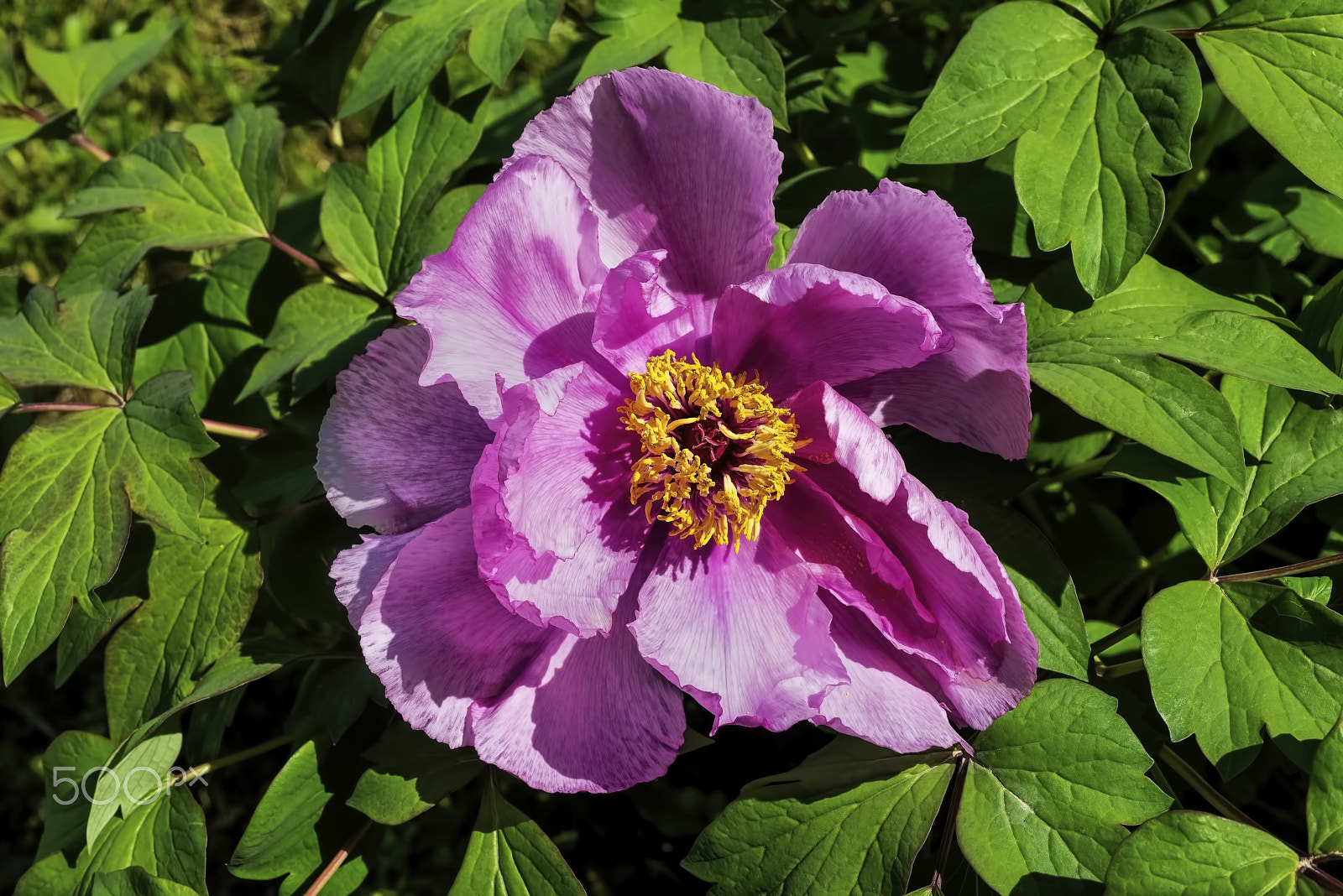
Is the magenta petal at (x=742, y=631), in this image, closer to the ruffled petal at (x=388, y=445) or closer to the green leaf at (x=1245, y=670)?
the ruffled petal at (x=388, y=445)

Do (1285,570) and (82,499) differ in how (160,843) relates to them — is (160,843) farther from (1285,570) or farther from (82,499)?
(1285,570)

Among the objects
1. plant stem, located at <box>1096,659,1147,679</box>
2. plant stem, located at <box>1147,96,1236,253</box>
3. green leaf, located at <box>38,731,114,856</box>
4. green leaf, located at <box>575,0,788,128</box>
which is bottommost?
green leaf, located at <box>38,731,114,856</box>

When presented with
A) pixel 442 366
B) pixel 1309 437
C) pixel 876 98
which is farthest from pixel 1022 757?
pixel 876 98

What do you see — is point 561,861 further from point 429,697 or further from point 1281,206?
point 1281,206

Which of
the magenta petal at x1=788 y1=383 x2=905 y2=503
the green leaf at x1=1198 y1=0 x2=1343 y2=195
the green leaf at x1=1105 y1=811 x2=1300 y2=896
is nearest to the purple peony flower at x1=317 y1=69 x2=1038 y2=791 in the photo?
the magenta petal at x1=788 y1=383 x2=905 y2=503

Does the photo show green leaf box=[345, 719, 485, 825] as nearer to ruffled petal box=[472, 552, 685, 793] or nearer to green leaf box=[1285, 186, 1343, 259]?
ruffled petal box=[472, 552, 685, 793]

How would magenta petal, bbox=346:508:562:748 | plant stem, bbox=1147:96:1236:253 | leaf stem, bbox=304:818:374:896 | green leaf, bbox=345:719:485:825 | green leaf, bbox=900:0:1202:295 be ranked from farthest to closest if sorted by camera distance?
plant stem, bbox=1147:96:1236:253 → leaf stem, bbox=304:818:374:896 → green leaf, bbox=345:719:485:825 → green leaf, bbox=900:0:1202:295 → magenta petal, bbox=346:508:562:748
